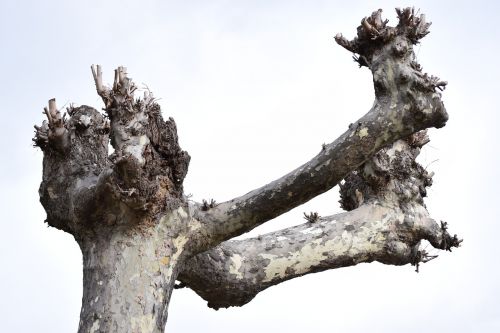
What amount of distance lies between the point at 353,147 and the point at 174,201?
150 cm

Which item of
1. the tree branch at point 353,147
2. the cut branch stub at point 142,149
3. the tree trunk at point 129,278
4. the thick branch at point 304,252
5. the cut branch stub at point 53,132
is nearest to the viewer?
the tree trunk at point 129,278

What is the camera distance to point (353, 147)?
212 inches

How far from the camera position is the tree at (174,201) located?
5.19 metres

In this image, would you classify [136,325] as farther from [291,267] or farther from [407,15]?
[407,15]

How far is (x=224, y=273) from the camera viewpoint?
19.7ft

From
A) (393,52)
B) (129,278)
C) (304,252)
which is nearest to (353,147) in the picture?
(393,52)

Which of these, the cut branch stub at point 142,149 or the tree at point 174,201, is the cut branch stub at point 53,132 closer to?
the tree at point 174,201

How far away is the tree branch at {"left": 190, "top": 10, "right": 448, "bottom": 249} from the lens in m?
5.38

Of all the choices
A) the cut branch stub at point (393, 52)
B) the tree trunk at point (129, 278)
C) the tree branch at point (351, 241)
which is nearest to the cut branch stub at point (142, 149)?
the tree trunk at point (129, 278)

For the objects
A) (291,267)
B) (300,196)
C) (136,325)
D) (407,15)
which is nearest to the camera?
(136,325)

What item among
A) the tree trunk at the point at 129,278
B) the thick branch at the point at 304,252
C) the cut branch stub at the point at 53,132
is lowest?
the tree trunk at the point at 129,278

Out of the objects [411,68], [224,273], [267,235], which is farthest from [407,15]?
[224,273]

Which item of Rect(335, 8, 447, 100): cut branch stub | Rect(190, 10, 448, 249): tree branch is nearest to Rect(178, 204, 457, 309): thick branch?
Rect(190, 10, 448, 249): tree branch

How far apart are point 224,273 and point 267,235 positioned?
23.6 inches
